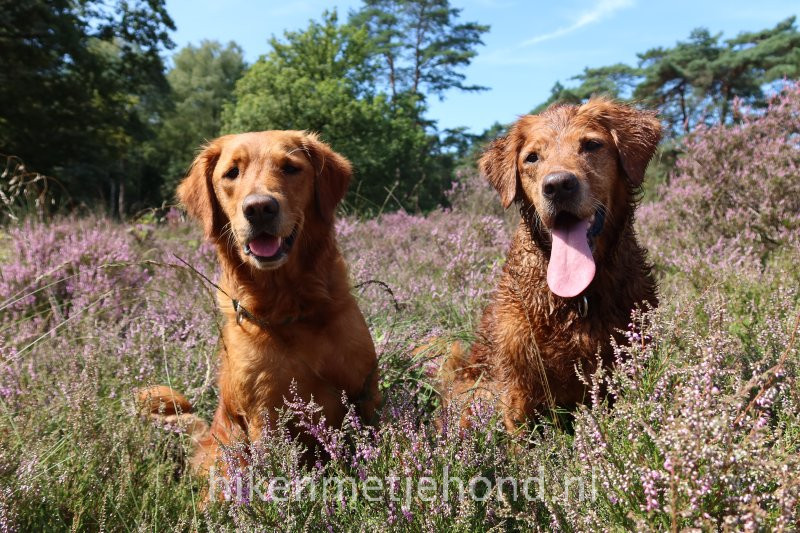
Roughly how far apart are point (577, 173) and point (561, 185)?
108mm

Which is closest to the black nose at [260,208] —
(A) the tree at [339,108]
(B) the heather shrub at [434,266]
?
(B) the heather shrub at [434,266]

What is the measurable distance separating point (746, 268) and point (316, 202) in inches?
118

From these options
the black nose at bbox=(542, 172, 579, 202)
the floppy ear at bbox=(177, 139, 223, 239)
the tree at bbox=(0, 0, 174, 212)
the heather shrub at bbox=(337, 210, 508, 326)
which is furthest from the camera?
the tree at bbox=(0, 0, 174, 212)

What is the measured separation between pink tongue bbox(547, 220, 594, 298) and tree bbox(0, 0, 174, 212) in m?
14.2

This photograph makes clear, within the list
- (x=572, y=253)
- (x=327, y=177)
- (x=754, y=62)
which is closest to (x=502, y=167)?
(x=572, y=253)

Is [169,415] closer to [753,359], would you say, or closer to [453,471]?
[453,471]

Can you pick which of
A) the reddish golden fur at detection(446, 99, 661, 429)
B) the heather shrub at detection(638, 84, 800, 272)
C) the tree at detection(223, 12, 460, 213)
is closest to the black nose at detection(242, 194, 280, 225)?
the reddish golden fur at detection(446, 99, 661, 429)

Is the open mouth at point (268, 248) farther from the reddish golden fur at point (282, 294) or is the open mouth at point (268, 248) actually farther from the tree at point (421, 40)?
the tree at point (421, 40)

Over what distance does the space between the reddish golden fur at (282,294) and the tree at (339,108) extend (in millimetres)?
16277

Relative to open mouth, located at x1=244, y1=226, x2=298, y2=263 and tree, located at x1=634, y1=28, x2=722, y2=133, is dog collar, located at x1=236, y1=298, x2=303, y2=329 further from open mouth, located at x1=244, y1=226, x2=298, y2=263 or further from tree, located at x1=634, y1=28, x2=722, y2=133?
tree, located at x1=634, y1=28, x2=722, y2=133

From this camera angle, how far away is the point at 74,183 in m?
17.2

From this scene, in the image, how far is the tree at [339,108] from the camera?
22469 millimetres

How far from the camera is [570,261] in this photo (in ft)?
7.86

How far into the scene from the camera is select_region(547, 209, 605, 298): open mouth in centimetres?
231
